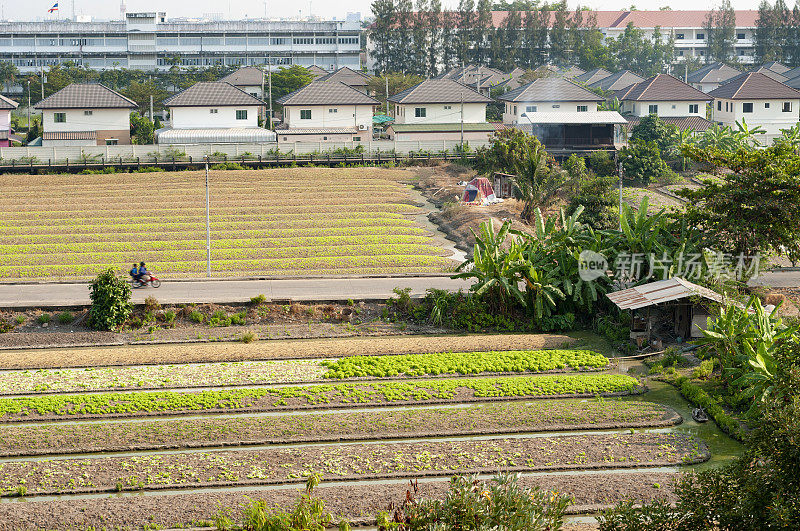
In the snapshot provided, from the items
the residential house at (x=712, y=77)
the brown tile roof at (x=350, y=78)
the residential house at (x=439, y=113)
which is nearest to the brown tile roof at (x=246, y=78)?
the brown tile roof at (x=350, y=78)

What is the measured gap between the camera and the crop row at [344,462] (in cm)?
2305

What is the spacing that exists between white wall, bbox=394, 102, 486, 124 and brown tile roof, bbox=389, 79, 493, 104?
1.40 ft

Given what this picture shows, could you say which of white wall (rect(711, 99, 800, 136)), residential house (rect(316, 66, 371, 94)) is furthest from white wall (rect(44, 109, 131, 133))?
white wall (rect(711, 99, 800, 136))

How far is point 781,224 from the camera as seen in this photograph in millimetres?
36562

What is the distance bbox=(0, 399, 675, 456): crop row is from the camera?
25.5 meters

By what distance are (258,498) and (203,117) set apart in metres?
63.0

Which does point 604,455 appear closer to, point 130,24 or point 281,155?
point 281,155

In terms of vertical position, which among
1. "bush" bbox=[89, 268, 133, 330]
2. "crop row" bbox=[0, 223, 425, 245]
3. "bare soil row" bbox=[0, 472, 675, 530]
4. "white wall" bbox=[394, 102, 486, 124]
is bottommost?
"bare soil row" bbox=[0, 472, 675, 530]

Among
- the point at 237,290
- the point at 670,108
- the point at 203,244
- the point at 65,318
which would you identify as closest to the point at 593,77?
the point at 670,108

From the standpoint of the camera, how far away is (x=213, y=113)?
266 ft

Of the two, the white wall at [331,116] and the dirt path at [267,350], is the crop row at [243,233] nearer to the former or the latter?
the dirt path at [267,350]

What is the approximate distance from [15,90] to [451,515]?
12990 cm

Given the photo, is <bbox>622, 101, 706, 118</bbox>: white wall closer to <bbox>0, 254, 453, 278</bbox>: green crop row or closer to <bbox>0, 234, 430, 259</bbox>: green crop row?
<bbox>0, 234, 430, 259</bbox>: green crop row

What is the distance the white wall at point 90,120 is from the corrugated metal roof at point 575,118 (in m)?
32.9
